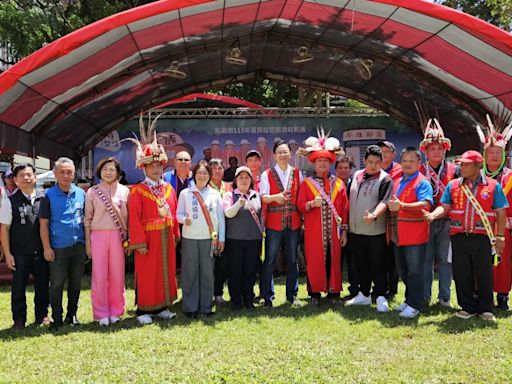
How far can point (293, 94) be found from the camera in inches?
766

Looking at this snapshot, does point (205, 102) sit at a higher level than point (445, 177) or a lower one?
higher

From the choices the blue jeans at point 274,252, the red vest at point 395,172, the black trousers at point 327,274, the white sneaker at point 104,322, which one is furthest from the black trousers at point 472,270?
the white sneaker at point 104,322

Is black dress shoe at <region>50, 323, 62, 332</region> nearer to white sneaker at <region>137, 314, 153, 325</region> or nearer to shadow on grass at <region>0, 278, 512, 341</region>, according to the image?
shadow on grass at <region>0, 278, 512, 341</region>

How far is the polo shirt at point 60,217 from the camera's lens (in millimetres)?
4305

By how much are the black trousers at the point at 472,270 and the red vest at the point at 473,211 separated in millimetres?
77

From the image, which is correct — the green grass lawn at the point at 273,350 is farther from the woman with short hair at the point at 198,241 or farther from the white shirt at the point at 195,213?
the white shirt at the point at 195,213

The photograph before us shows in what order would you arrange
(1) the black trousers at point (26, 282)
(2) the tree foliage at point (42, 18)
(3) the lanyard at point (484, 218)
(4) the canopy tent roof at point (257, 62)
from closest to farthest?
1. (3) the lanyard at point (484, 218)
2. (1) the black trousers at point (26, 282)
3. (4) the canopy tent roof at point (257, 62)
4. (2) the tree foliage at point (42, 18)

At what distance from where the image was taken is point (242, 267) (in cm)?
490

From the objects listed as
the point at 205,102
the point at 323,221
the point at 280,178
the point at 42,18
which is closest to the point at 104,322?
the point at 280,178

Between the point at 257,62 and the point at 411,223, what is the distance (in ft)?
17.9

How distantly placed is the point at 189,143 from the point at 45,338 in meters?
8.03

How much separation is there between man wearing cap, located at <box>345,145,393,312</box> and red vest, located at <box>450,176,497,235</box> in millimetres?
636

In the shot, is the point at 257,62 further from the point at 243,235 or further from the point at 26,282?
the point at 26,282

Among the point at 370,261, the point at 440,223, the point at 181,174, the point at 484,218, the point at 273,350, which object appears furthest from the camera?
the point at 181,174
